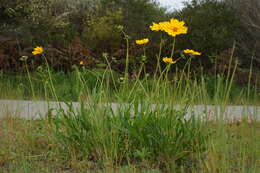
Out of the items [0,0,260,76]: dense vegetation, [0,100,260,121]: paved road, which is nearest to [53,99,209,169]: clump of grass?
[0,100,260,121]: paved road

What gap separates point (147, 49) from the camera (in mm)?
10312

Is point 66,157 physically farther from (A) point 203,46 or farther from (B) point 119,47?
(B) point 119,47

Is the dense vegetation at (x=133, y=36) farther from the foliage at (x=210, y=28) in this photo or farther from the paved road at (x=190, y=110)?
the paved road at (x=190, y=110)

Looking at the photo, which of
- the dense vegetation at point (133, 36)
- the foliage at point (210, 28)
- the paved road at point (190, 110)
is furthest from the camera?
the foliage at point (210, 28)

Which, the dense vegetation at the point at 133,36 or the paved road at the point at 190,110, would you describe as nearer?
the paved road at the point at 190,110

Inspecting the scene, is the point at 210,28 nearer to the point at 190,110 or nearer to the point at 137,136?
the point at 190,110

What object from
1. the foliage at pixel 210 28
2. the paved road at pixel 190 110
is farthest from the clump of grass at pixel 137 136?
the foliage at pixel 210 28

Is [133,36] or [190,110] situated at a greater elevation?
[190,110]

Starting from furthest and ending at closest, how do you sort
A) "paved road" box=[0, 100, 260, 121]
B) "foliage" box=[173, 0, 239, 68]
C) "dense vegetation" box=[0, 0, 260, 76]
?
"foliage" box=[173, 0, 239, 68], "dense vegetation" box=[0, 0, 260, 76], "paved road" box=[0, 100, 260, 121]

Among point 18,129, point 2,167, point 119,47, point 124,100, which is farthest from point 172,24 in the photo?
point 119,47

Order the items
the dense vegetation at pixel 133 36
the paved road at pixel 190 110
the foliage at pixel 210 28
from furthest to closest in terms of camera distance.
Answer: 1. the foliage at pixel 210 28
2. the dense vegetation at pixel 133 36
3. the paved road at pixel 190 110

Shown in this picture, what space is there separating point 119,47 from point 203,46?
3.12 metres

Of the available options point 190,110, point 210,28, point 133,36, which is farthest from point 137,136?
point 133,36

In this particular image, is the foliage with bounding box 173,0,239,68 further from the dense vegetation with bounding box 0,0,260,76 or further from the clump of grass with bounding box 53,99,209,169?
the clump of grass with bounding box 53,99,209,169
